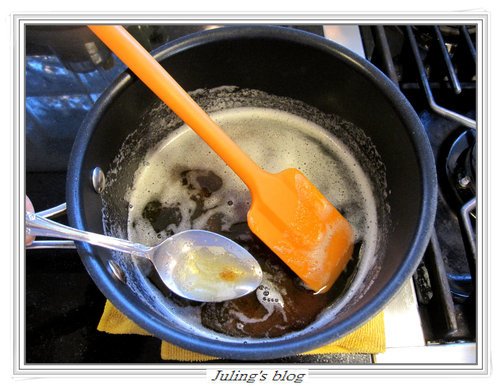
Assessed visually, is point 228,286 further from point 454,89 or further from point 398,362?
point 454,89

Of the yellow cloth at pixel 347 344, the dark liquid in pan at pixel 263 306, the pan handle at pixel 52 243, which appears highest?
the pan handle at pixel 52 243


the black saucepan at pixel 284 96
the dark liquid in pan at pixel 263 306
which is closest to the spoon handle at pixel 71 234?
the black saucepan at pixel 284 96

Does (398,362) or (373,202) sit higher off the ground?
(373,202)

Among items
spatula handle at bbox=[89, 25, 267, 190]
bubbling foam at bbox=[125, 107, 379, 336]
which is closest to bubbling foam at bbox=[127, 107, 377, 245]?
bubbling foam at bbox=[125, 107, 379, 336]

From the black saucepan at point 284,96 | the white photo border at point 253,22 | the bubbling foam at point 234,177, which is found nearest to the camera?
the black saucepan at point 284,96

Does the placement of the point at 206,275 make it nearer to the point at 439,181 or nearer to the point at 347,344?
the point at 347,344

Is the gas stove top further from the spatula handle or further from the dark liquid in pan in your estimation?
the spatula handle

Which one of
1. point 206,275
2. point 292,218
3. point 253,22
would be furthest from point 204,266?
point 253,22

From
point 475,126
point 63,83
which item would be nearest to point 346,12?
point 475,126

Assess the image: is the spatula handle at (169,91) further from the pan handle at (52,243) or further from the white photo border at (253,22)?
the pan handle at (52,243)
